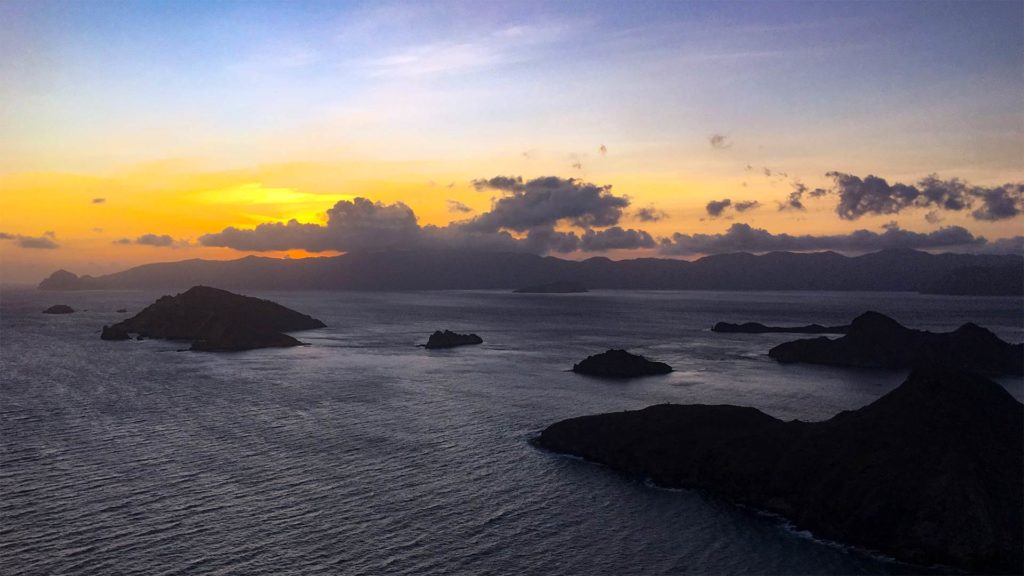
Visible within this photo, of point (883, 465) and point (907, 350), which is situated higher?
point (907, 350)

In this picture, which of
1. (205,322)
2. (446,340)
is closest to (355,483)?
(446,340)

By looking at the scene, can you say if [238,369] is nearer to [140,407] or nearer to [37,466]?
[140,407]

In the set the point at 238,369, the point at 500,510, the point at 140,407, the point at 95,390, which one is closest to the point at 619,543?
the point at 500,510

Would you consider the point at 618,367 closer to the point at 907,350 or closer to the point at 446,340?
the point at 446,340

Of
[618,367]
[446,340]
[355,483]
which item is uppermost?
[618,367]

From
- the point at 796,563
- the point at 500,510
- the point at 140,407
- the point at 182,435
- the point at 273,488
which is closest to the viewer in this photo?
the point at 796,563

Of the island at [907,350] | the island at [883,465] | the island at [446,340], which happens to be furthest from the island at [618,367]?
the island at [883,465]
